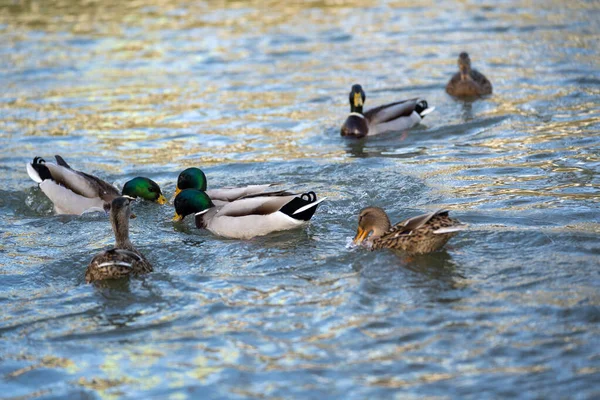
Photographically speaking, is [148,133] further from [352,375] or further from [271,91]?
[352,375]

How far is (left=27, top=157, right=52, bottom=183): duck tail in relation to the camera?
34.2ft

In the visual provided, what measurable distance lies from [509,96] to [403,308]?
7520mm

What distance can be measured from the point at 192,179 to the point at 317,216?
4.84 feet

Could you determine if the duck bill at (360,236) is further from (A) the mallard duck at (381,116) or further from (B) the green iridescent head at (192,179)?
(A) the mallard duck at (381,116)

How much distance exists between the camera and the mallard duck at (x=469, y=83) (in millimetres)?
13414

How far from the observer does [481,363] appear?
5.67m

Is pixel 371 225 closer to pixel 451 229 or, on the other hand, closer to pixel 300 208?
pixel 451 229

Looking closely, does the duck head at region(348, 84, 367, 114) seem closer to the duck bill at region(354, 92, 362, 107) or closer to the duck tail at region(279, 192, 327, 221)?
the duck bill at region(354, 92, 362, 107)

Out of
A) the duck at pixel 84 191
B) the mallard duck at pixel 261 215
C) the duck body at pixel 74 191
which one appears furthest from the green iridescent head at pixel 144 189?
the mallard duck at pixel 261 215

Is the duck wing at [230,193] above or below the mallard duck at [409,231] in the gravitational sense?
above

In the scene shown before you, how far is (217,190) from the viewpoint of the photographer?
9625 mm

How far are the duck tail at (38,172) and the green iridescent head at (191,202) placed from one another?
1.86 m

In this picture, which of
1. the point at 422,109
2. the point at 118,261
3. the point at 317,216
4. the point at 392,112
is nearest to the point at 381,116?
the point at 392,112

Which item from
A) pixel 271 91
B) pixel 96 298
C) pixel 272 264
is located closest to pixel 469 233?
pixel 272 264
